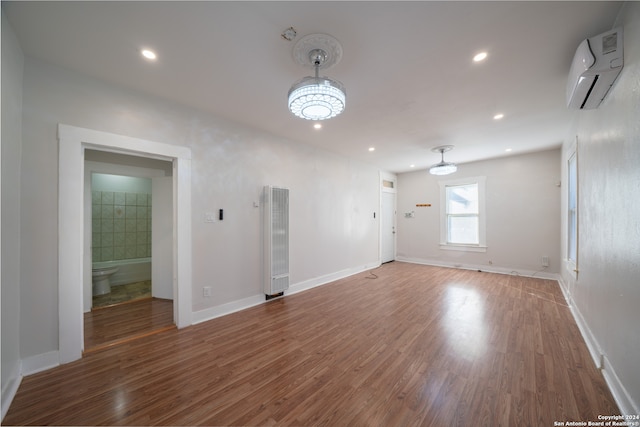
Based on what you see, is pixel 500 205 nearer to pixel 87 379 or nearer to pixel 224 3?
pixel 224 3

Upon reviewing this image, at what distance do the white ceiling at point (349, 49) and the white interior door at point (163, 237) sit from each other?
5.53ft

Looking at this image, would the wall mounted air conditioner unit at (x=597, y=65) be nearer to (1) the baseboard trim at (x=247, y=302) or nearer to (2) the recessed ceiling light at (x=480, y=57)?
(2) the recessed ceiling light at (x=480, y=57)

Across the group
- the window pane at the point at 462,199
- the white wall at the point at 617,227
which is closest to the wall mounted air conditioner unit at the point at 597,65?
the white wall at the point at 617,227

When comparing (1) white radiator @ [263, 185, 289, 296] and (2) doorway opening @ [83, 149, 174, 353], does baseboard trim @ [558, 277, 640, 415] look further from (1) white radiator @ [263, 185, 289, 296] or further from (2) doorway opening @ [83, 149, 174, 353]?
(2) doorway opening @ [83, 149, 174, 353]

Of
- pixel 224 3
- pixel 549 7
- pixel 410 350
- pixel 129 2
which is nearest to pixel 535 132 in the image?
pixel 549 7

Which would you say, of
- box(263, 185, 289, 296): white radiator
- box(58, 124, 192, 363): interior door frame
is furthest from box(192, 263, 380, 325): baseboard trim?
box(58, 124, 192, 363): interior door frame

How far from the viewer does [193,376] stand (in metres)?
1.95

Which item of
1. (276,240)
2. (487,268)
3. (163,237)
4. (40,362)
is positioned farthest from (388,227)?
(40,362)

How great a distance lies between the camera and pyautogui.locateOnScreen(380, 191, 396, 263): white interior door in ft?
21.8

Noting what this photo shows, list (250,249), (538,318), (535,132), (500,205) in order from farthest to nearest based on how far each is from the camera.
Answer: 1. (500,205)
2. (535,132)
3. (250,249)
4. (538,318)

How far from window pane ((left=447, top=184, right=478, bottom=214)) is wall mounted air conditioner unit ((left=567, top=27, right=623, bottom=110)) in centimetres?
428

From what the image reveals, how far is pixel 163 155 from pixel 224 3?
1.81 m

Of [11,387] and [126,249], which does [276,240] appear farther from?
[126,249]

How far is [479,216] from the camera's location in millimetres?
5773
